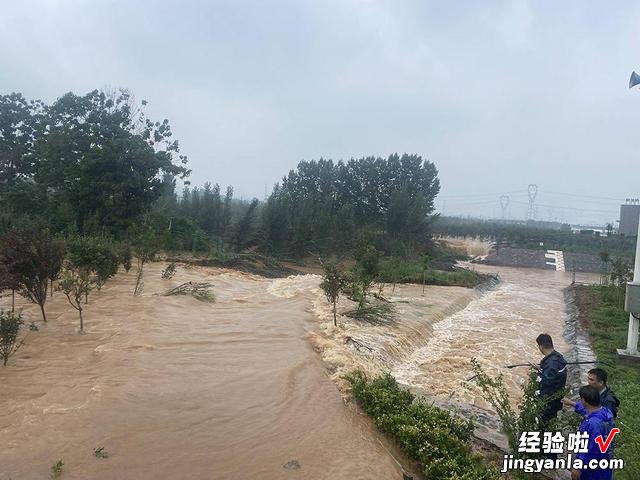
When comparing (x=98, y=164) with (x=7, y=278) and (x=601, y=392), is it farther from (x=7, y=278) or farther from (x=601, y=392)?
(x=601, y=392)

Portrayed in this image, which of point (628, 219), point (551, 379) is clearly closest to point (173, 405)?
point (551, 379)

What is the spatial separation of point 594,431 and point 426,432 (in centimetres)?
200

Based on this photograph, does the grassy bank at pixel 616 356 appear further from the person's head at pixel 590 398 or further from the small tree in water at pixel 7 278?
the small tree in water at pixel 7 278

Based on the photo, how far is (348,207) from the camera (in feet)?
126

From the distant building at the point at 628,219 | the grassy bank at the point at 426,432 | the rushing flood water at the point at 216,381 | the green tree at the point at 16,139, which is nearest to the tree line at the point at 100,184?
the green tree at the point at 16,139

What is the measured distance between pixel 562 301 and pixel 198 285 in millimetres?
16362

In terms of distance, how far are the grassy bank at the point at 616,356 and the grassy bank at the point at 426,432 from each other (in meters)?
1.38

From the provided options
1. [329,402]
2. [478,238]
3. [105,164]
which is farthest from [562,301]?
[478,238]

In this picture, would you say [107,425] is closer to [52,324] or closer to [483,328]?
[52,324]

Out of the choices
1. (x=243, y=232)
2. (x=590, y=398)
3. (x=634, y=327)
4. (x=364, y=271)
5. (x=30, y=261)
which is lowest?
(x=634, y=327)

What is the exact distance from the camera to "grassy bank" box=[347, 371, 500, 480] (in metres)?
4.92

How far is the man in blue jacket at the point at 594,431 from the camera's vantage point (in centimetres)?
397

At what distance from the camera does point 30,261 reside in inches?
364

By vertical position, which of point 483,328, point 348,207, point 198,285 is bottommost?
point 483,328
